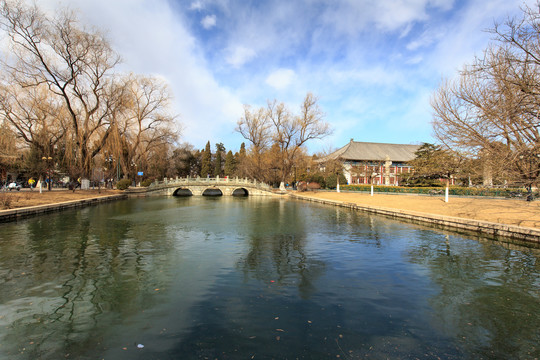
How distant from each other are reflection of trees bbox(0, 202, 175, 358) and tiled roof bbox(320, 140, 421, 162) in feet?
173

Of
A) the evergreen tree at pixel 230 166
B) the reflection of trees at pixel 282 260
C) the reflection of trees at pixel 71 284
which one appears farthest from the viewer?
the evergreen tree at pixel 230 166

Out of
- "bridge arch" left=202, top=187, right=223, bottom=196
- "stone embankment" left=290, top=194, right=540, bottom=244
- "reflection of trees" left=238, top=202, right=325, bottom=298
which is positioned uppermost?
"bridge arch" left=202, top=187, right=223, bottom=196

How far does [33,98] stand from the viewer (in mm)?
29250

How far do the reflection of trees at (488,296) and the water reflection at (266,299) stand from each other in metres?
0.03

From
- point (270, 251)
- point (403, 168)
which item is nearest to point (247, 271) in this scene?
point (270, 251)

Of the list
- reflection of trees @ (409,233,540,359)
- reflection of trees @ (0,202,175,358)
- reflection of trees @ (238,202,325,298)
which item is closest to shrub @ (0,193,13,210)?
reflection of trees @ (0,202,175,358)

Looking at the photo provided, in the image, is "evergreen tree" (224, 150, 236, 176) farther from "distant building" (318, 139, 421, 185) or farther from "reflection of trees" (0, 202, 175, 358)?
"reflection of trees" (0, 202, 175, 358)

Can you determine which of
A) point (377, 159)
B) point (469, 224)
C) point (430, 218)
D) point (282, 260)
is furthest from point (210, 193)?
point (282, 260)

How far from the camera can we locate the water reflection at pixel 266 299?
447 cm

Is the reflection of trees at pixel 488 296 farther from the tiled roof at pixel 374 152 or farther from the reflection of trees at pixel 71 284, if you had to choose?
the tiled roof at pixel 374 152

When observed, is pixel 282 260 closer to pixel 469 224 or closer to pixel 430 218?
pixel 469 224

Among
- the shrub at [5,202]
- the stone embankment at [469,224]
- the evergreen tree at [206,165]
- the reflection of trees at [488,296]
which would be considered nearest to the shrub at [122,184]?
the shrub at [5,202]

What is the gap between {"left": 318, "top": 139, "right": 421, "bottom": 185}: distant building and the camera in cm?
5828

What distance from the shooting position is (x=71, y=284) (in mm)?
7043
